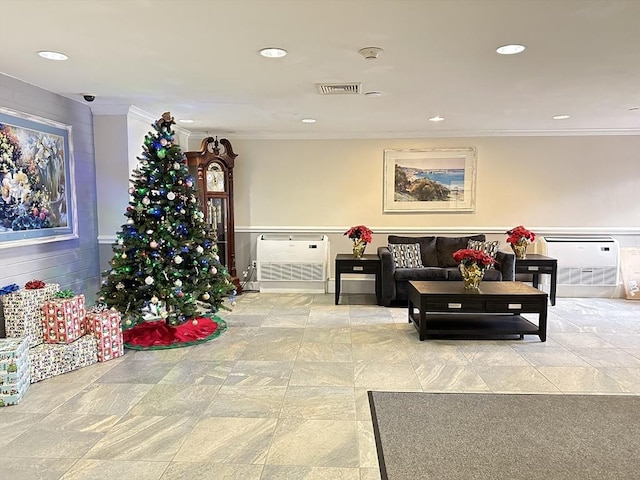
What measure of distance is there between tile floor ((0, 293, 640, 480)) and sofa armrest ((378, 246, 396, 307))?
1.79 ft

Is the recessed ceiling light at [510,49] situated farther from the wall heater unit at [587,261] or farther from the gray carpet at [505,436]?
the wall heater unit at [587,261]

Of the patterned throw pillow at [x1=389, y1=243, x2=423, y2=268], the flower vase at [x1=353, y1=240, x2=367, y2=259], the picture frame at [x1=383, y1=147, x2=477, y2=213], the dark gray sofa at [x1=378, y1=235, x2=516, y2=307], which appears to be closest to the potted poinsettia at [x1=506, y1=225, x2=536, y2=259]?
the dark gray sofa at [x1=378, y1=235, x2=516, y2=307]

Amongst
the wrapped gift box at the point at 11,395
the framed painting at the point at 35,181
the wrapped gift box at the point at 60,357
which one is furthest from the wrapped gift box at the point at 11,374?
the framed painting at the point at 35,181

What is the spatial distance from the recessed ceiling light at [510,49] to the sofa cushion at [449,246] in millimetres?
3505

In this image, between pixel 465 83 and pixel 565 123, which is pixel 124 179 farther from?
pixel 565 123

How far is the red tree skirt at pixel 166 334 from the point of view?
13.6ft

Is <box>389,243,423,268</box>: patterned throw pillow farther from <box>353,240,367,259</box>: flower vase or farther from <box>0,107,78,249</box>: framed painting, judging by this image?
<box>0,107,78,249</box>: framed painting

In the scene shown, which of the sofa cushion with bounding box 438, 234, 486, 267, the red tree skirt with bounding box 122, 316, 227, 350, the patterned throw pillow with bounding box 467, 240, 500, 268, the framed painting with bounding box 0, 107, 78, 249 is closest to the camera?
the framed painting with bounding box 0, 107, 78, 249

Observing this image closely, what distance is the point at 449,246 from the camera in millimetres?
6266

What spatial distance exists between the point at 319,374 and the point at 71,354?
1.97 m

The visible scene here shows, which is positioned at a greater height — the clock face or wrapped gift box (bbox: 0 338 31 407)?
the clock face

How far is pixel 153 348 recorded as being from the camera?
13.4ft

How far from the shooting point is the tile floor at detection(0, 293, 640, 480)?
2.33m

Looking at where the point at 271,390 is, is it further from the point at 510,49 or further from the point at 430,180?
the point at 430,180
